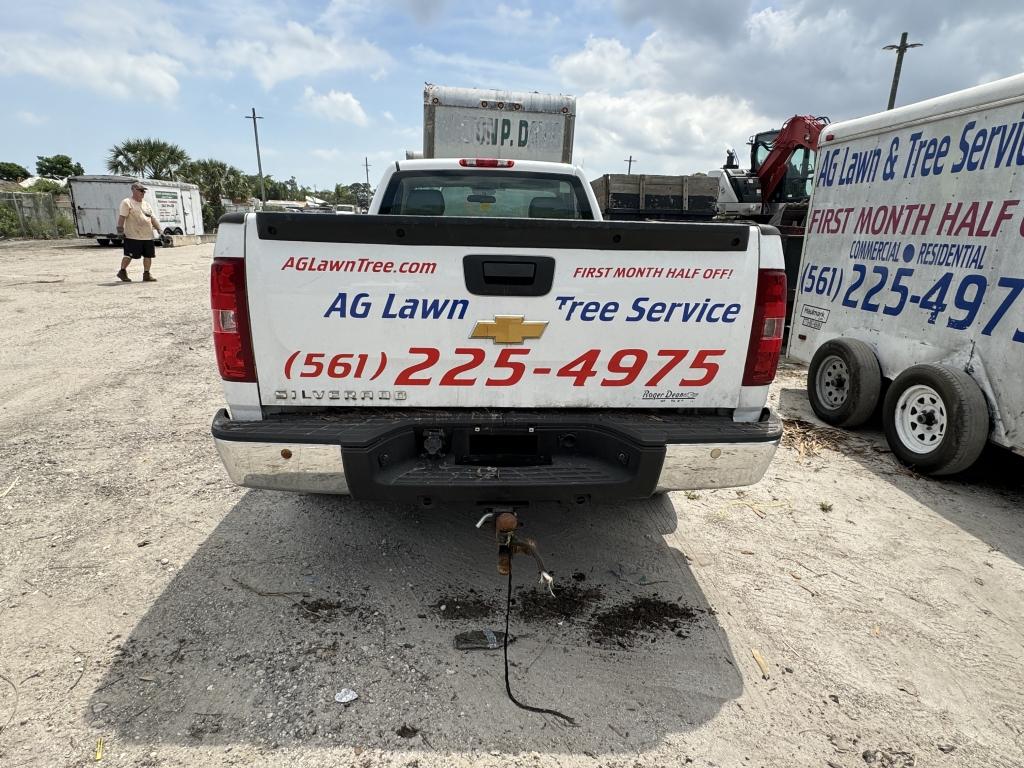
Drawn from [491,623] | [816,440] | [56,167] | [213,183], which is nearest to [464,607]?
[491,623]

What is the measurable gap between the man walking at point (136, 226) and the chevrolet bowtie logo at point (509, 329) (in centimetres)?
1227

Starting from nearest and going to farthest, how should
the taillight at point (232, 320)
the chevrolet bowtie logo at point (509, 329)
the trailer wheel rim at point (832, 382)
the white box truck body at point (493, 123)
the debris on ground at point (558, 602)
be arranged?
the taillight at point (232, 320)
the chevrolet bowtie logo at point (509, 329)
the debris on ground at point (558, 602)
the trailer wheel rim at point (832, 382)
the white box truck body at point (493, 123)

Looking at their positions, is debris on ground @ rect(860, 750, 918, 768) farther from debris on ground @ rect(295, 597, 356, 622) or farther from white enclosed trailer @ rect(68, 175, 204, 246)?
white enclosed trailer @ rect(68, 175, 204, 246)

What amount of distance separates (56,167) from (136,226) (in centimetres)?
7528

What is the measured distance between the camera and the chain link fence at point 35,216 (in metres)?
25.5

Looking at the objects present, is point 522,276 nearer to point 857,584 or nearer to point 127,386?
point 857,584

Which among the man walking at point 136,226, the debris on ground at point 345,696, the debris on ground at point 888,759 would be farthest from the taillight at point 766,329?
the man walking at point 136,226

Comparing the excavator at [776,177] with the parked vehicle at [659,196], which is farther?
the parked vehicle at [659,196]

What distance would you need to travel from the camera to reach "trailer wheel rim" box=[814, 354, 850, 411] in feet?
18.8

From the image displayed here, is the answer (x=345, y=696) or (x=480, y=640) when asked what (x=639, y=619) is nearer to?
(x=480, y=640)

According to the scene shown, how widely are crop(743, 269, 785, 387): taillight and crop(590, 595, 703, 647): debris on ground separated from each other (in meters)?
1.16

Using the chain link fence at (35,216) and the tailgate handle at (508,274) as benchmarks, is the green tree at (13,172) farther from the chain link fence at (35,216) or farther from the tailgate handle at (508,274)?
the tailgate handle at (508,274)

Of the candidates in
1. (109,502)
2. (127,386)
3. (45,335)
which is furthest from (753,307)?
(45,335)

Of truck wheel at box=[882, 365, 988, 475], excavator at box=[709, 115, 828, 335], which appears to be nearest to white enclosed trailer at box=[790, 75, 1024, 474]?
truck wheel at box=[882, 365, 988, 475]
